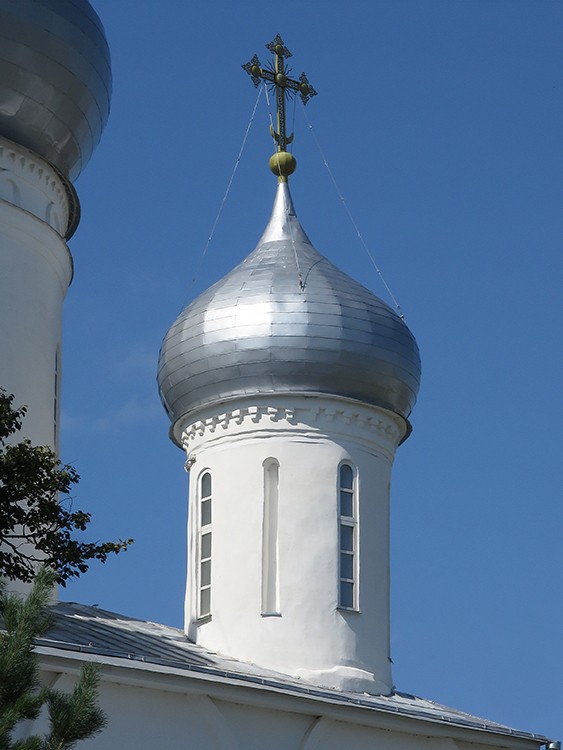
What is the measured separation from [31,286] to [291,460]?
3.07 m

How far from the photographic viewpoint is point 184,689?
13.6 meters

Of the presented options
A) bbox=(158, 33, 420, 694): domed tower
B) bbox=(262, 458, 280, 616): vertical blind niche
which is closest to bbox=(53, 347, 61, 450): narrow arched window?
bbox=(158, 33, 420, 694): domed tower

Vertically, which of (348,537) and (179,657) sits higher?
(348,537)

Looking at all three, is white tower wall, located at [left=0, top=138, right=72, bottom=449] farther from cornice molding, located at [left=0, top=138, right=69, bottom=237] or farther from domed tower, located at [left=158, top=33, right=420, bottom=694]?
domed tower, located at [left=158, top=33, right=420, bottom=694]

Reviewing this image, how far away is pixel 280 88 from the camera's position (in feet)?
64.4

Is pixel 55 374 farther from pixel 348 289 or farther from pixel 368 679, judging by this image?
pixel 368 679

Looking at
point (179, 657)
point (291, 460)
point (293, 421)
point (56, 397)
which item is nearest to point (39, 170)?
point (56, 397)

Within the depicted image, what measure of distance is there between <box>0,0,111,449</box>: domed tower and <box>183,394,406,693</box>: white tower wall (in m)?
1.84

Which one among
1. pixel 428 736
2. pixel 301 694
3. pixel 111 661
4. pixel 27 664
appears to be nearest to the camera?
pixel 27 664

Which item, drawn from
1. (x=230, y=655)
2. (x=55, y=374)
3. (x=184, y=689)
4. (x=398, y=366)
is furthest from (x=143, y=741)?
(x=398, y=366)

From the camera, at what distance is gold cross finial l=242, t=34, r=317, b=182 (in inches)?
747

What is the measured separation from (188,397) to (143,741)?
183 inches

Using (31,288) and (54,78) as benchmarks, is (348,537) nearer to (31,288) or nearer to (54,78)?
(31,288)

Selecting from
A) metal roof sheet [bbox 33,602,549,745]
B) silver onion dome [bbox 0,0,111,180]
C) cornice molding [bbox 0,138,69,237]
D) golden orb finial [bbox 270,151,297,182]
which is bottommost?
metal roof sheet [bbox 33,602,549,745]
